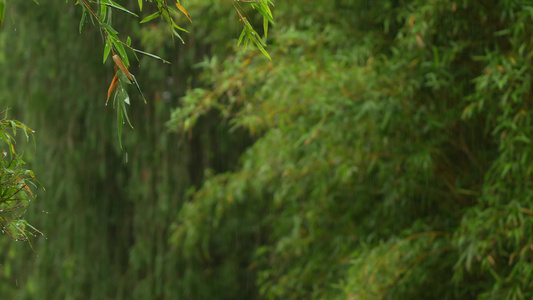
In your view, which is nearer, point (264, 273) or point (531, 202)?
point (531, 202)

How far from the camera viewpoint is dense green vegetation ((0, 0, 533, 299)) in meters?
3.16

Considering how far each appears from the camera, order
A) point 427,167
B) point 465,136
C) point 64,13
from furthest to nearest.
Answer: point 64,13 → point 465,136 → point 427,167

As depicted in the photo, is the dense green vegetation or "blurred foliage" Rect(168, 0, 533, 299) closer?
"blurred foliage" Rect(168, 0, 533, 299)

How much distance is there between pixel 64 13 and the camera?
4625 mm

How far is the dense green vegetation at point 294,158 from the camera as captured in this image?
3164 mm

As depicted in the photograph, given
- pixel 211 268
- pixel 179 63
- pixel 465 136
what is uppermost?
pixel 179 63

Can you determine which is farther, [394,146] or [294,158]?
[294,158]

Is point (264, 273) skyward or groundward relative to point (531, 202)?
groundward

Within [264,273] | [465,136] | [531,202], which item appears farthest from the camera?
[264,273]

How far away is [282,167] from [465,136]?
0.91 m

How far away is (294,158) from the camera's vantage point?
3.76 m

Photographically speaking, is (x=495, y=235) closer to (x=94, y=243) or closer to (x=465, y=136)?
(x=465, y=136)

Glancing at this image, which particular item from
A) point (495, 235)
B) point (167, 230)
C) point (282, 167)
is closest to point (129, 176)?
point (167, 230)

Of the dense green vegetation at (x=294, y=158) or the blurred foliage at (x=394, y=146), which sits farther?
the dense green vegetation at (x=294, y=158)
